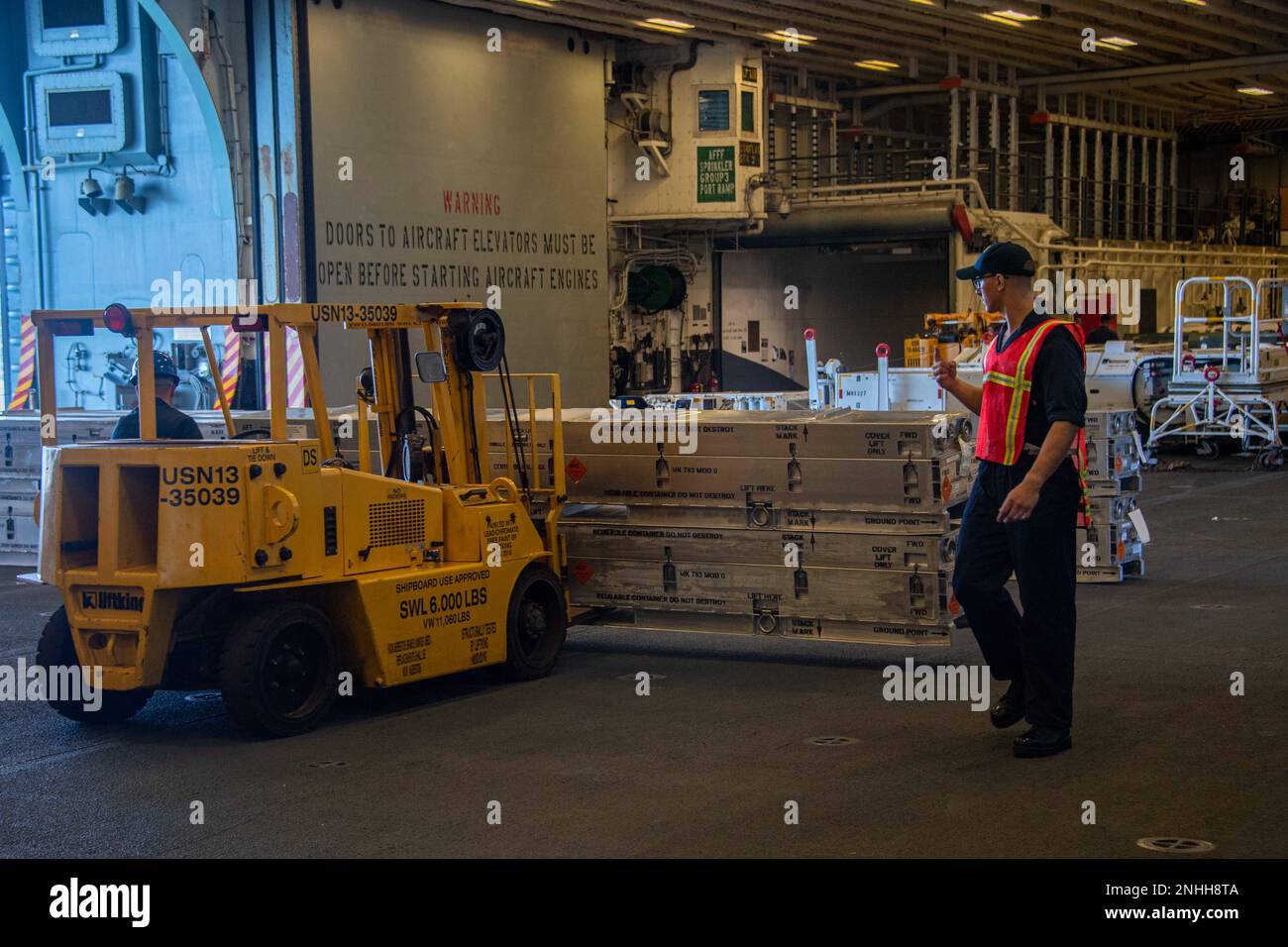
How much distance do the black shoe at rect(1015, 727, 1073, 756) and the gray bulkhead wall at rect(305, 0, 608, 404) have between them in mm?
13010

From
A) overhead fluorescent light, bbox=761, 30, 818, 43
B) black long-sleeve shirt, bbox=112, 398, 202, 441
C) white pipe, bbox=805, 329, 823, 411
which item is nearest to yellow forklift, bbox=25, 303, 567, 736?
black long-sleeve shirt, bbox=112, 398, 202, 441

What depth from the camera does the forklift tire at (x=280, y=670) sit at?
7.51 metres

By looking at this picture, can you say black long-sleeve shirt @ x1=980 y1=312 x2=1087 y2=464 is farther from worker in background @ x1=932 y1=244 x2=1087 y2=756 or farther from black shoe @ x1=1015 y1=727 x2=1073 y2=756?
black shoe @ x1=1015 y1=727 x2=1073 y2=756

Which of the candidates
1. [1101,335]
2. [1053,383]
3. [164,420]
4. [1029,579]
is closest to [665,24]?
[1101,335]

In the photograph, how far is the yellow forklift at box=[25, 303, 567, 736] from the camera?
748 cm

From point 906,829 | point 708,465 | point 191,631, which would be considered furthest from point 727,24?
point 906,829

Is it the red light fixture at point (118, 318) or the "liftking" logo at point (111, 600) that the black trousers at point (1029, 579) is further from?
the red light fixture at point (118, 318)

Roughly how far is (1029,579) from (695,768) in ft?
5.48

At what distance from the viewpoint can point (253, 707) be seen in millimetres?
7523

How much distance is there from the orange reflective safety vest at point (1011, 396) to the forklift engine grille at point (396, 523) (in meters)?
3.15

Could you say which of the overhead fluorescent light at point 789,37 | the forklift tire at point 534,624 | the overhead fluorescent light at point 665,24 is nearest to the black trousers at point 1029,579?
the forklift tire at point 534,624

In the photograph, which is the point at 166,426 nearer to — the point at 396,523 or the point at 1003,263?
the point at 396,523

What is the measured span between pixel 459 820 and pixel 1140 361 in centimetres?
1942

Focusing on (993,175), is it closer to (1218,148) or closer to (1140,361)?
(1140,361)
